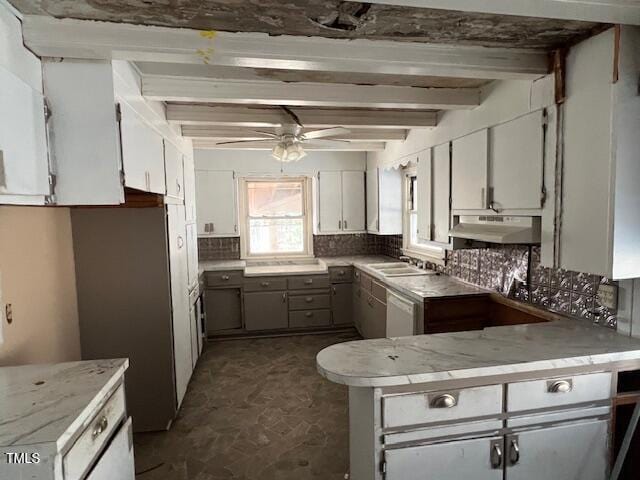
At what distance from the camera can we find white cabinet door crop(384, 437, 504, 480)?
151cm

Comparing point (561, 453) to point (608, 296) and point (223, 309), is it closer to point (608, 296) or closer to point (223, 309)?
point (608, 296)

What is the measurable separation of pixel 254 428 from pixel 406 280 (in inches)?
68.3

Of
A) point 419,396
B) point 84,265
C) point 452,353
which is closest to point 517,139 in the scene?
point 452,353

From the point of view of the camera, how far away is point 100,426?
137 centimetres

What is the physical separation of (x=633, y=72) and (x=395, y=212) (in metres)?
2.96

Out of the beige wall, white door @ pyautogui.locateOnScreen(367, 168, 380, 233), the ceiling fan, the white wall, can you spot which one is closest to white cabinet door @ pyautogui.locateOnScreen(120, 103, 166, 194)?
the beige wall

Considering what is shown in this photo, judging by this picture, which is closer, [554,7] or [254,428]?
[554,7]

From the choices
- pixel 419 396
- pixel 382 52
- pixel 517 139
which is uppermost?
pixel 382 52

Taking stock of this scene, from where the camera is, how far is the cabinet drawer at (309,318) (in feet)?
14.9

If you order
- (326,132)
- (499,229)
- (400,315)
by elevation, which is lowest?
(400,315)

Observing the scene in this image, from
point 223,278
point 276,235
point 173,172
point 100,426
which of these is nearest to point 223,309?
point 223,278

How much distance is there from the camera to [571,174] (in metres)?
1.81

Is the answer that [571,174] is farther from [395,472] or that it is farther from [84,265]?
[84,265]

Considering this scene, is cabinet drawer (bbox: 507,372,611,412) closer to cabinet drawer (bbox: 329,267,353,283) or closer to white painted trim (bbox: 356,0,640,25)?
white painted trim (bbox: 356,0,640,25)
